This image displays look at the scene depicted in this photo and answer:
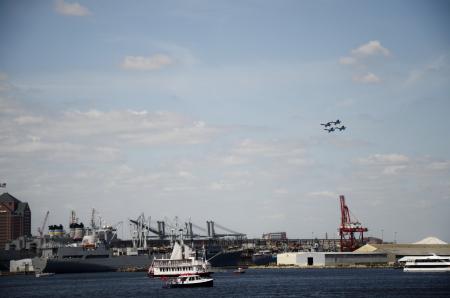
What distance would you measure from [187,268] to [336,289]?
1282 inches

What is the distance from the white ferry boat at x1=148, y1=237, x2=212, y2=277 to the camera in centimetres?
13062

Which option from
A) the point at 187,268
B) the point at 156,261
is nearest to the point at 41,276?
the point at 156,261

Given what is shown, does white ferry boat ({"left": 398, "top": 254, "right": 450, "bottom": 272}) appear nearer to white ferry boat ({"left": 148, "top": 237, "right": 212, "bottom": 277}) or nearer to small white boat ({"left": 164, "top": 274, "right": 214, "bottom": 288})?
white ferry boat ({"left": 148, "top": 237, "right": 212, "bottom": 277})

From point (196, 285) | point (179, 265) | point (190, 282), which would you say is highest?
point (179, 265)

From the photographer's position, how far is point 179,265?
136500mm

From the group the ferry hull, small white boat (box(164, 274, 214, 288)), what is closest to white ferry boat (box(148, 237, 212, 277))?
the ferry hull

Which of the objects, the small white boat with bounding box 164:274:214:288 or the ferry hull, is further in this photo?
the ferry hull

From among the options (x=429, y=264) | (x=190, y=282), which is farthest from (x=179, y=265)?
(x=429, y=264)

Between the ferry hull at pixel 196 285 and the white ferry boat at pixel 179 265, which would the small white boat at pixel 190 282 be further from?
the white ferry boat at pixel 179 265

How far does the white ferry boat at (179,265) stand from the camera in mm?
130625

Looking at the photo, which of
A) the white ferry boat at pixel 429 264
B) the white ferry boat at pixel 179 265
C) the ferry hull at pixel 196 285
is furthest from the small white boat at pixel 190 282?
the white ferry boat at pixel 429 264

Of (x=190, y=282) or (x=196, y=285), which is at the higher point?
(x=190, y=282)

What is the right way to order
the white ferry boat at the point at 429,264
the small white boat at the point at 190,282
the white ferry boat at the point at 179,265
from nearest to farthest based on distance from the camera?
the small white boat at the point at 190,282 < the white ferry boat at the point at 179,265 < the white ferry boat at the point at 429,264

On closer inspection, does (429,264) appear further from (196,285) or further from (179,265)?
(196,285)
